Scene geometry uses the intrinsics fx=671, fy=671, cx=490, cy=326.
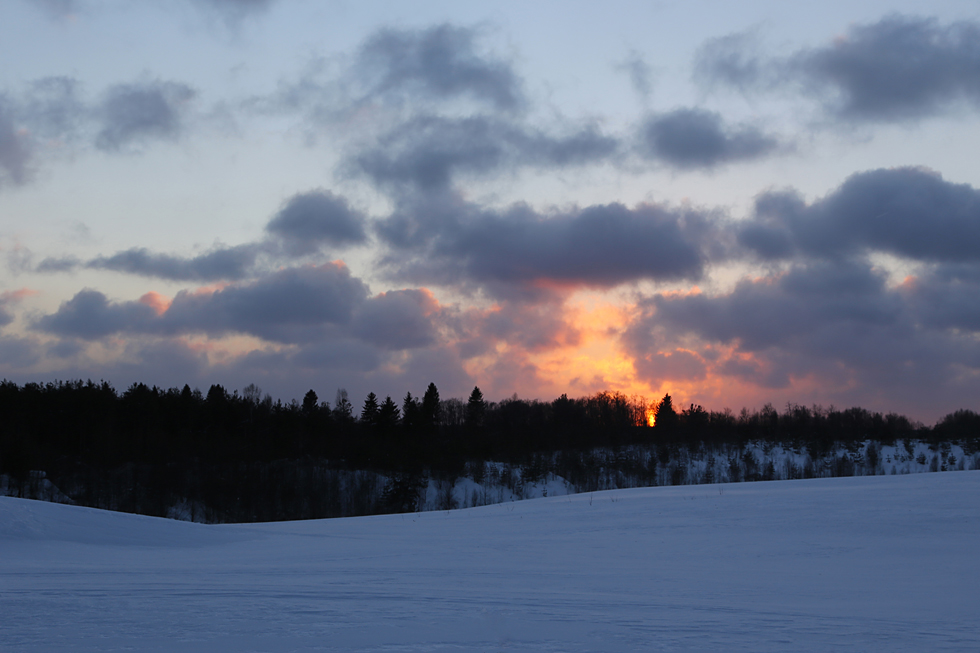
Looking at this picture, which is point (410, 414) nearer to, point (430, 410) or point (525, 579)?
point (430, 410)

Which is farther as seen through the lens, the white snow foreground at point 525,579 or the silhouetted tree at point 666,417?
the silhouetted tree at point 666,417

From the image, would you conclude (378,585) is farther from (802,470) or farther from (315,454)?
(802,470)

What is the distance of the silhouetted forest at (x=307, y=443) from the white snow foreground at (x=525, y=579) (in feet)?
195

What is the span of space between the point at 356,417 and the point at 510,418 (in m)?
28.6

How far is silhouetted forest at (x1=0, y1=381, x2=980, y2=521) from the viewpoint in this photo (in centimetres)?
7388

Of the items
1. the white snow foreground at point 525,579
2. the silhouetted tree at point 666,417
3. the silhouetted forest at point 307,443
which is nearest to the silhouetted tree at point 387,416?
the silhouetted forest at point 307,443

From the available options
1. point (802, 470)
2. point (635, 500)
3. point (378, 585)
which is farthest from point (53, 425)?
point (802, 470)

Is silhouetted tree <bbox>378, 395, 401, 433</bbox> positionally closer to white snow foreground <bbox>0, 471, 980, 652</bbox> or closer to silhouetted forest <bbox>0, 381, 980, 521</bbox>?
silhouetted forest <bbox>0, 381, 980, 521</bbox>

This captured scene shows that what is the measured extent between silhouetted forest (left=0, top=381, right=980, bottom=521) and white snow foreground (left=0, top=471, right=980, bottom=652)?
2339 inches

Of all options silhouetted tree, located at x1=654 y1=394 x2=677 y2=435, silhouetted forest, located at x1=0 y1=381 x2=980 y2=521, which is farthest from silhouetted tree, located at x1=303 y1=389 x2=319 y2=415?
silhouetted tree, located at x1=654 y1=394 x2=677 y2=435

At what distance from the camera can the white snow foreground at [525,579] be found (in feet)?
20.1

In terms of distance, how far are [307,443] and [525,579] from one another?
84.1 meters

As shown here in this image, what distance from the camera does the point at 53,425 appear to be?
83.0 metres

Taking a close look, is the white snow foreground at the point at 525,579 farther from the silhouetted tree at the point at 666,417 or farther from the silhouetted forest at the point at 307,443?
the silhouetted tree at the point at 666,417
